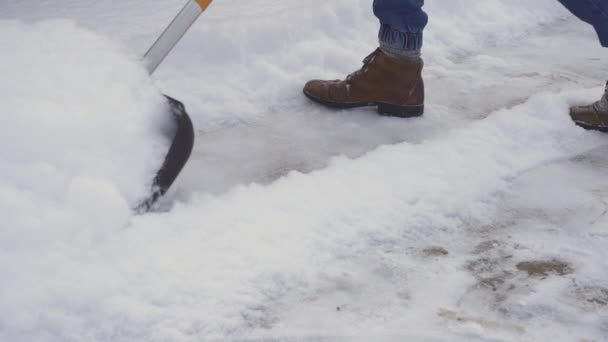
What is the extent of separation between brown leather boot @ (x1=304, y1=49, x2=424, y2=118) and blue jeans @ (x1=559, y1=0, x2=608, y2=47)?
53 centimetres

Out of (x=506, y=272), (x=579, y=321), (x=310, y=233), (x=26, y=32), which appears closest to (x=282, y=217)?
(x=310, y=233)

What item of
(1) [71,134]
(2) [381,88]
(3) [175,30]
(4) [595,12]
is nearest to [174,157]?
(1) [71,134]

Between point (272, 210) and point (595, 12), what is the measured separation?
4.24ft

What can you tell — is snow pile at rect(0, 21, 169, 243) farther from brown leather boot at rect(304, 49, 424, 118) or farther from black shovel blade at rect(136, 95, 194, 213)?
brown leather boot at rect(304, 49, 424, 118)

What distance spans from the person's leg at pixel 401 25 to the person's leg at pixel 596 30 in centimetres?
47

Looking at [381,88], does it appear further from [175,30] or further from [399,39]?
[175,30]

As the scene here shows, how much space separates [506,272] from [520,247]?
0.13 meters

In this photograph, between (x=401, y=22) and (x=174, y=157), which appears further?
(x=401, y=22)

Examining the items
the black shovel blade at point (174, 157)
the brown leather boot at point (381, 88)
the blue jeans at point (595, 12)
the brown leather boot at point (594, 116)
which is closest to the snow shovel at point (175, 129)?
the black shovel blade at point (174, 157)

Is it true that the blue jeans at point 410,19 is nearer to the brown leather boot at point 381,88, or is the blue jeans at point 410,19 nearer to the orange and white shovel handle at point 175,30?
the brown leather boot at point 381,88

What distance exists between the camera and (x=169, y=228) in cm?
134

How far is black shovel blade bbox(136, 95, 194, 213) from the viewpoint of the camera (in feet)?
4.56

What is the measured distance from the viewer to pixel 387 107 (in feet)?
7.14

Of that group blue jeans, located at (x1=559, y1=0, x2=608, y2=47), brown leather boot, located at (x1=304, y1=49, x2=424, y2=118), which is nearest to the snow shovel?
brown leather boot, located at (x1=304, y1=49, x2=424, y2=118)
